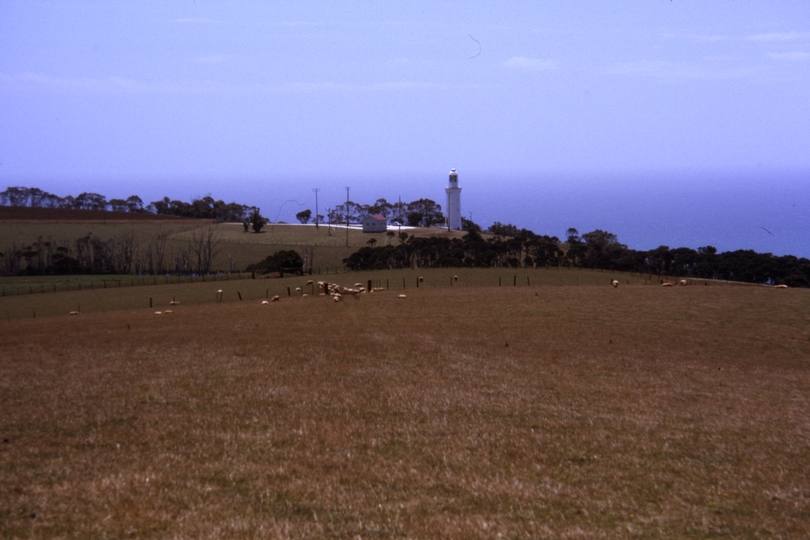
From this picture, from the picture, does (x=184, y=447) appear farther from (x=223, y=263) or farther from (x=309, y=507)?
(x=223, y=263)

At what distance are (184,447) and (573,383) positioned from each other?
33.7 feet

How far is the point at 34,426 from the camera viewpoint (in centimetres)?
1220

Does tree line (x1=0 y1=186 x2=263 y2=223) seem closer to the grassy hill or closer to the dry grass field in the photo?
the grassy hill

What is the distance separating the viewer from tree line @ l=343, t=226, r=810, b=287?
80625mm

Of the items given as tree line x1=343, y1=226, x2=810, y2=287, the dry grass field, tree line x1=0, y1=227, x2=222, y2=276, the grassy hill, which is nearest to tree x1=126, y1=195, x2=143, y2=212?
the grassy hill

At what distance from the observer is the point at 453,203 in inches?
5002

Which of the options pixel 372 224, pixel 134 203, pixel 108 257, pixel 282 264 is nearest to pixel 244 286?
pixel 282 264

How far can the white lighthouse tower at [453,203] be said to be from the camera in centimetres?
12638

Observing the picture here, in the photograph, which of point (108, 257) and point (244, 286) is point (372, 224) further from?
point (244, 286)

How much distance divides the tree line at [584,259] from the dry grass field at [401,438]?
5962cm

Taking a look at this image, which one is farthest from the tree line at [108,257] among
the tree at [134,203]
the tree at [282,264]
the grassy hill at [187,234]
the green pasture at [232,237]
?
the tree at [134,203]

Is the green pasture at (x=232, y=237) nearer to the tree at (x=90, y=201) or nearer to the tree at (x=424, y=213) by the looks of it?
the tree at (x=424, y=213)

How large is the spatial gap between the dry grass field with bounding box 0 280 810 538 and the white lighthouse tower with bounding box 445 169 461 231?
333 feet

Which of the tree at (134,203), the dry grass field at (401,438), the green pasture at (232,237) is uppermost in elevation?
the tree at (134,203)
